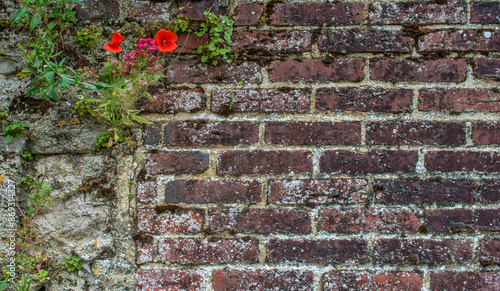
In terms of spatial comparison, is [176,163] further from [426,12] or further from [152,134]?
[426,12]

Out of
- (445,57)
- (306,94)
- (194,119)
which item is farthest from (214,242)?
(445,57)

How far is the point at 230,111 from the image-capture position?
1.14m

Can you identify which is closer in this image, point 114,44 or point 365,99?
point 114,44

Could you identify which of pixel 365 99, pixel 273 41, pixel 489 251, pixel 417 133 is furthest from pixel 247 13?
pixel 489 251

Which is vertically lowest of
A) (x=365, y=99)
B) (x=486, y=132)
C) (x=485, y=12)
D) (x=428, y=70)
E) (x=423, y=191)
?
(x=423, y=191)

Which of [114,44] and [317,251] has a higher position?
[114,44]

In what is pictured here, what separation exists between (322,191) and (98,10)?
0.99 meters

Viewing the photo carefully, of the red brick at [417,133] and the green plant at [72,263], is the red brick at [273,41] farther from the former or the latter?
the green plant at [72,263]

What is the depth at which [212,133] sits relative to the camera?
1.13 metres

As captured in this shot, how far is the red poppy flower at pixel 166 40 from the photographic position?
106cm

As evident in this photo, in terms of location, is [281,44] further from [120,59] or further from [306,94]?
[120,59]

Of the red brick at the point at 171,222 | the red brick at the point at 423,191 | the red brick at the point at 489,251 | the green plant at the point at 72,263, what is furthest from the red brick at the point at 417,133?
the green plant at the point at 72,263

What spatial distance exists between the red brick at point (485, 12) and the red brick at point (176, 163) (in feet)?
3.43

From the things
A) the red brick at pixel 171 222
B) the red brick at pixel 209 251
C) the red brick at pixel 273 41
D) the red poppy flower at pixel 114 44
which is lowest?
the red brick at pixel 209 251
